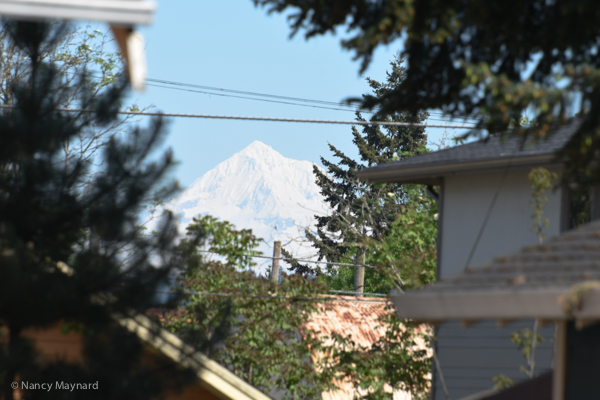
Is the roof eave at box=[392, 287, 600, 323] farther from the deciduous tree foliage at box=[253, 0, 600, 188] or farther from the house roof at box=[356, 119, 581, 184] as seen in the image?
the house roof at box=[356, 119, 581, 184]

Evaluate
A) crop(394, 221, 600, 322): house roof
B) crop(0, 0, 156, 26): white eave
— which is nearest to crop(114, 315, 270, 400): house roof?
crop(394, 221, 600, 322): house roof

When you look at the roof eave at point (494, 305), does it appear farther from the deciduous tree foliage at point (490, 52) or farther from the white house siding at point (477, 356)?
the white house siding at point (477, 356)

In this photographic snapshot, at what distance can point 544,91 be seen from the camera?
4.28m

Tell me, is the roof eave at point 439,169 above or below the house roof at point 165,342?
above

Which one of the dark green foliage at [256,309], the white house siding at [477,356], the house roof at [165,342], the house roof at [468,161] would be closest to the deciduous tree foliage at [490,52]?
the house roof at [165,342]

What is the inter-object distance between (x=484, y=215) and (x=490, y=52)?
653 cm

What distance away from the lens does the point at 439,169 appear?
37.2 ft

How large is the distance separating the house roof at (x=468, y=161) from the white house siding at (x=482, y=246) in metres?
0.40

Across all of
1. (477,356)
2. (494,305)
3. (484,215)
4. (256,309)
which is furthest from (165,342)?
(256,309)

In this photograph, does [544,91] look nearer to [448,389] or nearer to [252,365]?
[448,389]

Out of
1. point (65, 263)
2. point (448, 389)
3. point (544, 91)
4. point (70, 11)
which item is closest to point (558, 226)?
point (448, 389)

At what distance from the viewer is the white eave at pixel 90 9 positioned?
9.00 ft

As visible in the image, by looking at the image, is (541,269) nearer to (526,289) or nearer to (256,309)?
(526,289)

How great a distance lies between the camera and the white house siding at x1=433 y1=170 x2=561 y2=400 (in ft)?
35.1
